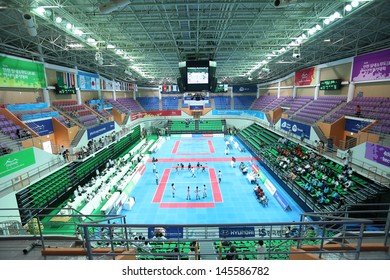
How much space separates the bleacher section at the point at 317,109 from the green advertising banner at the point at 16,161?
21.3 m

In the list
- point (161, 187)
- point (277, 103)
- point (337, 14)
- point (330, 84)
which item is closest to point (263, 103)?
point (277, 103)

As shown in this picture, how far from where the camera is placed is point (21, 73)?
1595 centimetres

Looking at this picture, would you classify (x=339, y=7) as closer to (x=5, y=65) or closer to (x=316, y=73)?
(x=316, y=73)

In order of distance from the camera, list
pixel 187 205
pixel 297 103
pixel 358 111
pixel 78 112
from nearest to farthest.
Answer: pixel 187 205 → pixel 358 111 → pixel 78 112 → pixel 297 103

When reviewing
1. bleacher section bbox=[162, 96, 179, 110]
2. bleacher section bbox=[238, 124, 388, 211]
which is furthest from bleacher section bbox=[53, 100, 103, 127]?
bleacher section bbox=[162, 96, 179, 110]

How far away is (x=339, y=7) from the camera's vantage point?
10.6 meters

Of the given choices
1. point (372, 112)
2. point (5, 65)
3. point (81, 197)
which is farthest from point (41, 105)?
point (372, 112)

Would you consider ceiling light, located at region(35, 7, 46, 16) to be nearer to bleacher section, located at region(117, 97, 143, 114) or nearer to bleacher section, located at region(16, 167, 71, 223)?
bleacher section, located at region(16, 167, 71, 223)

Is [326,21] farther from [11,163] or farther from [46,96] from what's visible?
[46,96]

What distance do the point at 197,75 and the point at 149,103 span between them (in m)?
35.0

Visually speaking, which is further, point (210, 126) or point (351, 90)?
point (210, 126)

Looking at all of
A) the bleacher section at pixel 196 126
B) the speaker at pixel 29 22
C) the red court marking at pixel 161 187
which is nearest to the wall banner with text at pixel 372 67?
the red court marking at pixel 161 187

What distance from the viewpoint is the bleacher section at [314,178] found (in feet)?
36.4

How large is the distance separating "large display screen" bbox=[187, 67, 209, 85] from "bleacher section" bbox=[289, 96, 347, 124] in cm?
1314
